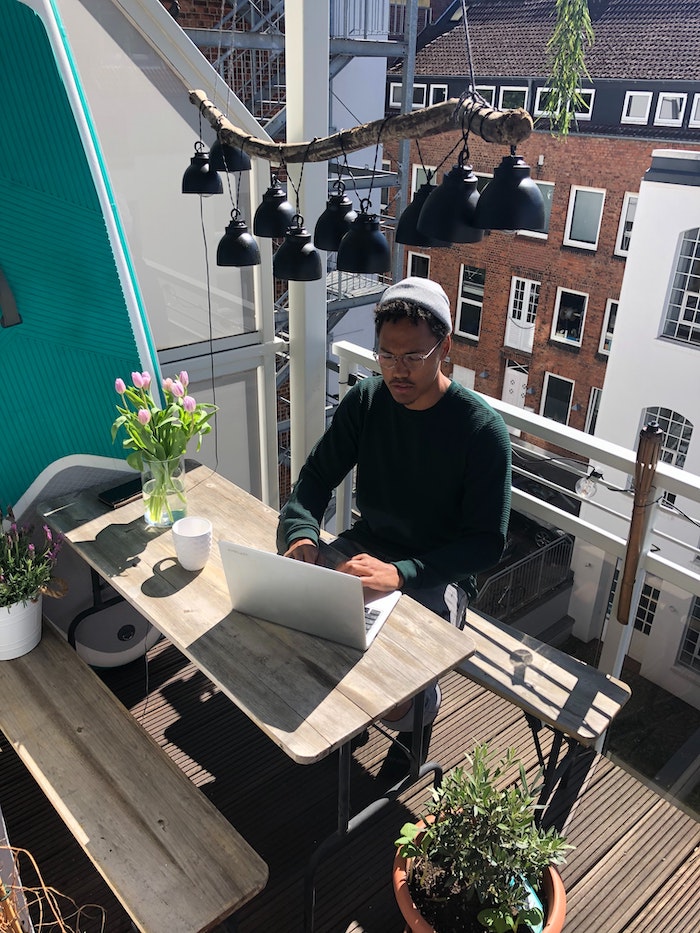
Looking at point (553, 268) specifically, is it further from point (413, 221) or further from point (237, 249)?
point (413, 221)

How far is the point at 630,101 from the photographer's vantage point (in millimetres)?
4020

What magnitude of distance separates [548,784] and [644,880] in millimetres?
282

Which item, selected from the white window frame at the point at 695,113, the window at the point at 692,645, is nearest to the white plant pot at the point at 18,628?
the window at the point at 692,645

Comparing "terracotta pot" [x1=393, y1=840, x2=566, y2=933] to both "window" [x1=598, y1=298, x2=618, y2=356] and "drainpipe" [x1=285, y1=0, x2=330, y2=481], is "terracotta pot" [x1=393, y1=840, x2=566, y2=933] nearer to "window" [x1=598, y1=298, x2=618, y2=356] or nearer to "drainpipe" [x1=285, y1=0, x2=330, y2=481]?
"drainpipe" [x1=285, y1=0, x2=330, y2=481]

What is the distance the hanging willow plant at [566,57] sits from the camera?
261cm

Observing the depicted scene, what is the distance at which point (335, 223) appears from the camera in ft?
7.55

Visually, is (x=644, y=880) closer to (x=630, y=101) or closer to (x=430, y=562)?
(x=430, y=562)

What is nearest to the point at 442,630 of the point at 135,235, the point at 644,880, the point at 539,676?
the point at 539,676

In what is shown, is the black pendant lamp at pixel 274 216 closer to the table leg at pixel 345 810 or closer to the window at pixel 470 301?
the table leg at pixel 345 810

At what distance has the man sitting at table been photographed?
5.07ft

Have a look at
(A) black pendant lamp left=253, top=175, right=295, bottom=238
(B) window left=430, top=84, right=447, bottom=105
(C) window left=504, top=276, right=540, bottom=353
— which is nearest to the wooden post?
(A) black pendant lamp left=253, top=175, right=295, bottom=238

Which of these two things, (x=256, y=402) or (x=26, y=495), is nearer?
(x=26, y=495)

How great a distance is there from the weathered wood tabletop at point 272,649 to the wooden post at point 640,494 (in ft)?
2.09

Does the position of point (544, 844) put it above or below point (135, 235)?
below
